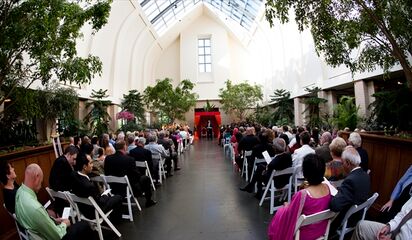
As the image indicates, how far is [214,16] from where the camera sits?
29.8m

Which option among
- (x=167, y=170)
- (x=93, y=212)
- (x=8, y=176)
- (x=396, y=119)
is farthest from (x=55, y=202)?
(x=396, y=119)

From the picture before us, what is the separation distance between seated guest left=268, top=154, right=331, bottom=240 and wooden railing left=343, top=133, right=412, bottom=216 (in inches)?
75.9

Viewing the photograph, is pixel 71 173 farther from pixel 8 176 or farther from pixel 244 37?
pixel 244 37

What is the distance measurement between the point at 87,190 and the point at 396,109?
589cm

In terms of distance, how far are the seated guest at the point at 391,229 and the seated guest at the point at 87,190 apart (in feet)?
9.49

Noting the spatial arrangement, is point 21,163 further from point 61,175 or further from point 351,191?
point 351,191

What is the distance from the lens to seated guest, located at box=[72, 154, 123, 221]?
361 centimetres

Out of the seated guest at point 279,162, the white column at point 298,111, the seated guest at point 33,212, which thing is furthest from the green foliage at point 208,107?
the seated guest at point 33,212

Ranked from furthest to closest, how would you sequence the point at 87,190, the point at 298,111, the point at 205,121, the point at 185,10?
the point at 205,121 → the point at 185,10 → the point at 298,111 → the point at 87,190

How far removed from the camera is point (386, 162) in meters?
4.45

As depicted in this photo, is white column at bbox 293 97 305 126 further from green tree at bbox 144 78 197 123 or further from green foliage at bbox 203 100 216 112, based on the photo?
green foliage at bbox 203 100 216 112

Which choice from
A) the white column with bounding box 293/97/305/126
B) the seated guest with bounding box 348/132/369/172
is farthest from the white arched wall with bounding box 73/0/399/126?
the seated guest with bounding box 348/132/369/172

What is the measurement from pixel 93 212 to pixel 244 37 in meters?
26.5

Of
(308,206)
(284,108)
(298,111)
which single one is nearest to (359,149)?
(308,206)
